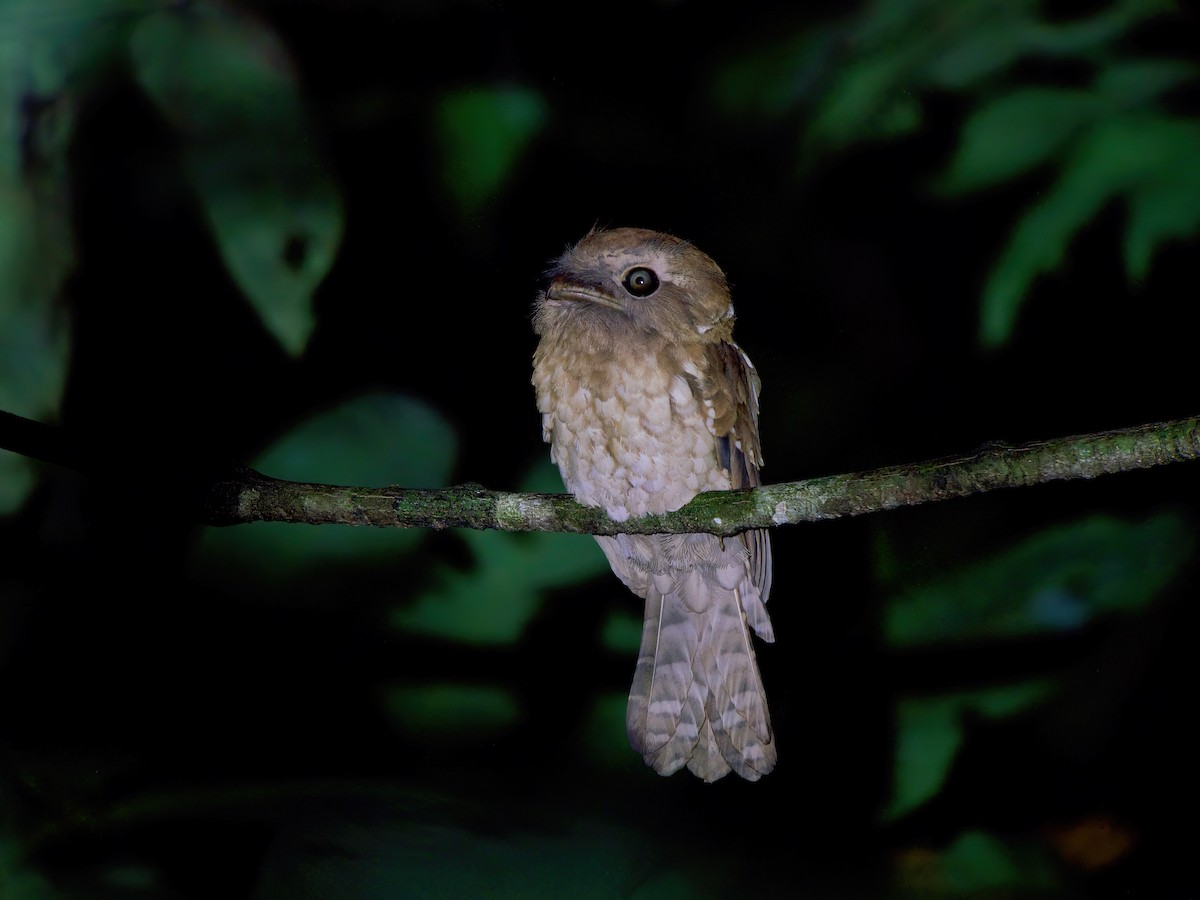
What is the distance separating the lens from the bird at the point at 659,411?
5.65 feet

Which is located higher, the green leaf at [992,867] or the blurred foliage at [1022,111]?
the blurred foliage at [1022,111]

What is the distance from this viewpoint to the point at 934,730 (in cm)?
231

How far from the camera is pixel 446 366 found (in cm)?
255

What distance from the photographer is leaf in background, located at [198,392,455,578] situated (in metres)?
2.27

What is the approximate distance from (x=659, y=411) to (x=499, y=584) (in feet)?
2.84

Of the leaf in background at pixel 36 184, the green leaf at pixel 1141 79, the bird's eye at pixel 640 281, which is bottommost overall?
the bird's eye at pixel 640 281

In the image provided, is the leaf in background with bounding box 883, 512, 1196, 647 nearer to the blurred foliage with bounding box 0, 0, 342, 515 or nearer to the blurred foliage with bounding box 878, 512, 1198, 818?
the blurred foliage with bounding box 878, 512, 1198, 818

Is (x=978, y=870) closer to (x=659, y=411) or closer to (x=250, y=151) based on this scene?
(x=659, y=411)

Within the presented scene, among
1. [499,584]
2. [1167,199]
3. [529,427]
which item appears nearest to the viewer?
[1167,199]

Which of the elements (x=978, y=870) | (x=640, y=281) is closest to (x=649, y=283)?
(x=640, y=281)

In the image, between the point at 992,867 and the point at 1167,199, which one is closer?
the point at 1167,199

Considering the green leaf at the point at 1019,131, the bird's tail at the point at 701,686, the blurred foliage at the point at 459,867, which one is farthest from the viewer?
the blurred foliage at the point at 459,867

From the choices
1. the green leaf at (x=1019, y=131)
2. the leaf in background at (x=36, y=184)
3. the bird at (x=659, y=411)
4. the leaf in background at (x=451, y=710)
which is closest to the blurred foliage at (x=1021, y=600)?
the bird at (x=659, y=411)

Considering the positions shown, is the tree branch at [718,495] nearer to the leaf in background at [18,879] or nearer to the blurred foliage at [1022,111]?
the blurred foliage at [1022,111]
